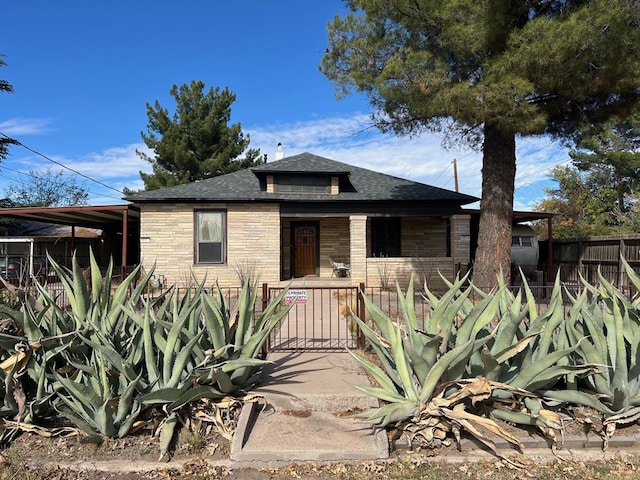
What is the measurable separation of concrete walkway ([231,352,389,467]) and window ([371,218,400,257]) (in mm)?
11661

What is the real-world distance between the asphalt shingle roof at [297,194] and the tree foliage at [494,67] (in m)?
4.48

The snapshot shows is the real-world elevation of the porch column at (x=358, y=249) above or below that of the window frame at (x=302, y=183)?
below

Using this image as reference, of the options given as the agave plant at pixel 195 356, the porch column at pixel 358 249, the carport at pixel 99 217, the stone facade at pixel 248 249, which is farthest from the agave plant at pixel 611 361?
the carport at pixel 99 217

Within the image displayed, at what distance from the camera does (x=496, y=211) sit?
33.6 feet

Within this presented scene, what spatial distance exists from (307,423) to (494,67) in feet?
23.4

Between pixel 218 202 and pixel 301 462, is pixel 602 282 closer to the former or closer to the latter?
pixel 301 462

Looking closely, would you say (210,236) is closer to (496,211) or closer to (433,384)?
(496,211)

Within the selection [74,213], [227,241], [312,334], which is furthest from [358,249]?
[74,213]

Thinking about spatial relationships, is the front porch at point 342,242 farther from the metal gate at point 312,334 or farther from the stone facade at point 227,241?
the metal gate at point 312,334

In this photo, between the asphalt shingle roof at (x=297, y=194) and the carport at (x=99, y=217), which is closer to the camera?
the carport at (x=99, y=217)

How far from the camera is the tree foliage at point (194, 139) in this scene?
1176 inches

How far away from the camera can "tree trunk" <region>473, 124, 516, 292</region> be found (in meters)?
10.2

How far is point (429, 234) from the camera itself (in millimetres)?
16984

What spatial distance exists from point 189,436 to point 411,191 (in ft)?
43.0
